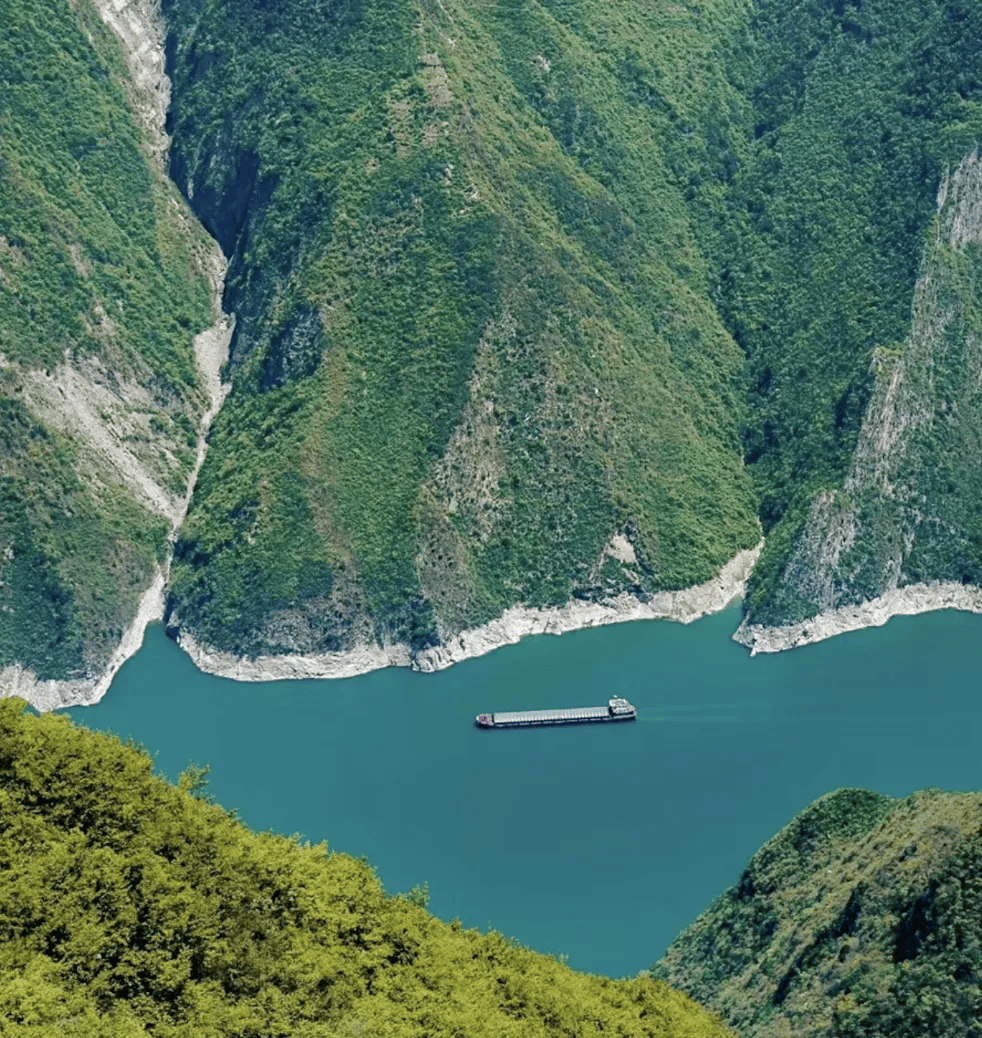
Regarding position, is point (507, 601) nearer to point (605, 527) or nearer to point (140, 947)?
point (605, 527)

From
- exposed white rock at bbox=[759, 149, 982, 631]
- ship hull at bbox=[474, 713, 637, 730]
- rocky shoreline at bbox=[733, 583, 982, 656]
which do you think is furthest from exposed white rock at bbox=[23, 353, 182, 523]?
exposed white rock at bbox=[759, 149, 982, 631]

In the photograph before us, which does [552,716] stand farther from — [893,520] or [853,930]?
[853,930]

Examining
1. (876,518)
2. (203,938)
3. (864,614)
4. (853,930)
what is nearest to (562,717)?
(864,614)

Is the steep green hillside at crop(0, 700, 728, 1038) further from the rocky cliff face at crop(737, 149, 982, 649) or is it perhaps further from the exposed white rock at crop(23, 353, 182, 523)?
the exposed white rock at crop(23, 353, 182, 523)

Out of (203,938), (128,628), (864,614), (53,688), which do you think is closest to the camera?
(203,938)

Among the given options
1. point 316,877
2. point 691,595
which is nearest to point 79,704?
point 691,595

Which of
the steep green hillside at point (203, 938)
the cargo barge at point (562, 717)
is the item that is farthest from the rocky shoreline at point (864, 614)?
the steep green hillside at point (203, 938)
